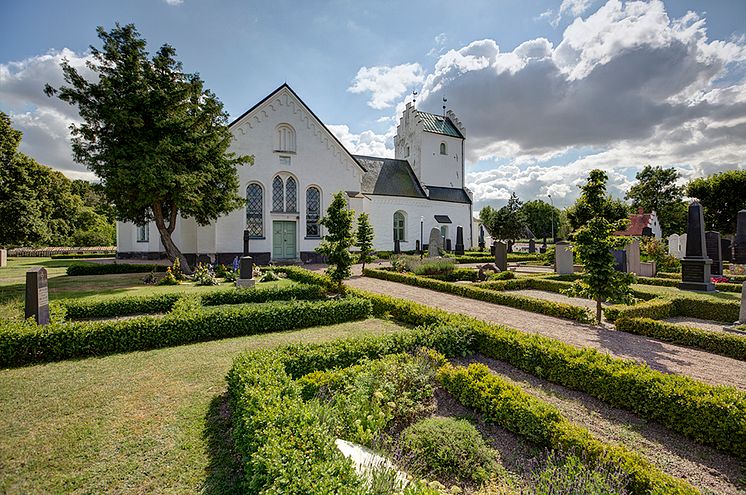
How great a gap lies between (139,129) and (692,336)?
20.4 m

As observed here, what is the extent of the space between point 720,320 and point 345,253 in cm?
1057

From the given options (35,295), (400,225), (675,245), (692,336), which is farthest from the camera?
(400,225)

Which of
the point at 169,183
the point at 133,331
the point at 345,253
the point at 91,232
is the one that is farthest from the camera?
the point at 91,232

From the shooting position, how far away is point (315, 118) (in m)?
24.0

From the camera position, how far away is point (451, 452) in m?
3.45

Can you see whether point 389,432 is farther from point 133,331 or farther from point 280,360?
point 133,331

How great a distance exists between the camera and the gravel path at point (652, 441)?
10.8 feet

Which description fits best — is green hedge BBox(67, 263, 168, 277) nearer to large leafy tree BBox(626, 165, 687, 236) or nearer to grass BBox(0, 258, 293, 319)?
grass BBox(0, 258, 293, 319)

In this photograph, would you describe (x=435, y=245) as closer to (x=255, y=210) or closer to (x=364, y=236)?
(x=364, y=236)

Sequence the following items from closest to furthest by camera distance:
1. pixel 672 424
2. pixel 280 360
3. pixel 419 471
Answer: pixel 419 471 → pixel 672 424 → pixel 280 360

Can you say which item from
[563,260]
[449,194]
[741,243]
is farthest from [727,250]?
[449,194]

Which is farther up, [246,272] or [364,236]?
[364,236]

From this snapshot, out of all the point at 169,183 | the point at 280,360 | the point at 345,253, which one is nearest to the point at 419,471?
the point at 280,360

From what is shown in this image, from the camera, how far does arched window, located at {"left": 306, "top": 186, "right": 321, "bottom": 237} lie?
2388 cm
